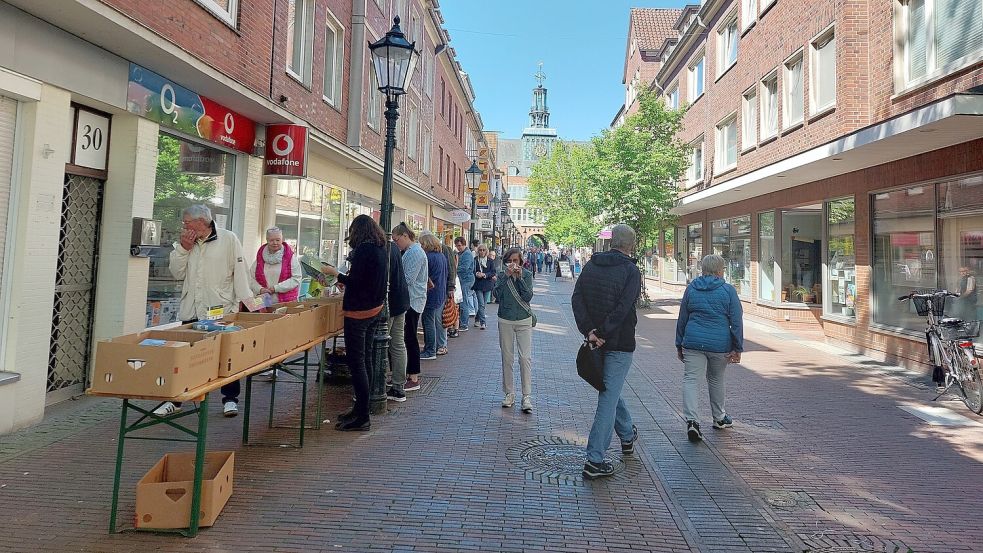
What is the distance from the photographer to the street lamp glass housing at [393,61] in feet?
21.9

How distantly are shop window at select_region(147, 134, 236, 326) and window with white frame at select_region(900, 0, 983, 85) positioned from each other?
416 inches

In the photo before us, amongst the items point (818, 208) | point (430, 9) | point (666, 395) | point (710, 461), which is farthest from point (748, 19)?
point (710, 461)

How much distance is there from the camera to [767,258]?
52.5 ft

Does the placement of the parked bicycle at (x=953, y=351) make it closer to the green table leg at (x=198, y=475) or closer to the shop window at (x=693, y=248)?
the green table leg at (x=198, y=475)

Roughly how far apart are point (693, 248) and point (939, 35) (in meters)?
13.9

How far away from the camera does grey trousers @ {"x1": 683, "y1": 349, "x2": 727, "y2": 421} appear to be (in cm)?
582

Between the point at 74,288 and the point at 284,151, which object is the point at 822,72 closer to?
the point at 284,151

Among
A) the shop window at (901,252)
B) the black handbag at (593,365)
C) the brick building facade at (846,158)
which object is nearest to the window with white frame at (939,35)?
the brick building facade at (846,158)

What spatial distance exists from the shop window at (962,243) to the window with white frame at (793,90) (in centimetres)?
490

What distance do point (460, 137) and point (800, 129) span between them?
70.3 feet

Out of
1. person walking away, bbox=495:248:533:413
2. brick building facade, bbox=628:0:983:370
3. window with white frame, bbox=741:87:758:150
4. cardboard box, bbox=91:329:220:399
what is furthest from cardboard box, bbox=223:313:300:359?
window with white frame, bbox=741:87:758:150

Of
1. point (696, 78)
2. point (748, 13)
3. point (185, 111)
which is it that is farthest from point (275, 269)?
point (696, 78)

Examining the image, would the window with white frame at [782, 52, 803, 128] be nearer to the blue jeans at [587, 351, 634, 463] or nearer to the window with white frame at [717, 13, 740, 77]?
the window with white frame at [717, 13, 740, 77]

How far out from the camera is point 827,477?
480 cm
